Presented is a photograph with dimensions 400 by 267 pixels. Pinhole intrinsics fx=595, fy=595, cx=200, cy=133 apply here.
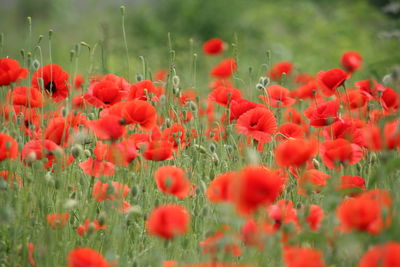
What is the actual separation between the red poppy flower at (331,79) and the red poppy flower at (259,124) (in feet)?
1.47

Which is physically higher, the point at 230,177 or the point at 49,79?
the point at 230,177

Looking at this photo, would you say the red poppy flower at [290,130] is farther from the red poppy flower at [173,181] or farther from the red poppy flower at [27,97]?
the red poppy flower at [27,97]

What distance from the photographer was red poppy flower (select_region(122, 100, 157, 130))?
1.87 m

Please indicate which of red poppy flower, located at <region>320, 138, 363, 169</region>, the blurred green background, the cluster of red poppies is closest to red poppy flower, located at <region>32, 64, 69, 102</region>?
the cluster of red poppies

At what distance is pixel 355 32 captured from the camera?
905 centimetres

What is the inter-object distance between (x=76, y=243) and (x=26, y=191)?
27 cm

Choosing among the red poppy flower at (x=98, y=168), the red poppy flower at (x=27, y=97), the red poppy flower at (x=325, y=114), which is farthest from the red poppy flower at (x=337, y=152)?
the red poppy flower at (x=27, y=97)

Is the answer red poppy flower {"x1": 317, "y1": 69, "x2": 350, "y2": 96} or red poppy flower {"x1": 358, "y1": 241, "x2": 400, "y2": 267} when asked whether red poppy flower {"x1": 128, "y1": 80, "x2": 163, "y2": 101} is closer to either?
red poppy flower {"x1": 317, "y1": 69, "x2": 350, "y2": 96}

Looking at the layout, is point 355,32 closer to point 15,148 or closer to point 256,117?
point 256,117

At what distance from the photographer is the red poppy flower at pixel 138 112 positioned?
6.13 feet

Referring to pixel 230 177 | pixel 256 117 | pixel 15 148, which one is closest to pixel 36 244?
pixel 15 148

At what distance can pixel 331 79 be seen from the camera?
7.73ft

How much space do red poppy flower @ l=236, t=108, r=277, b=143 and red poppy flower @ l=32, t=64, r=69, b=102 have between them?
2.38 feet

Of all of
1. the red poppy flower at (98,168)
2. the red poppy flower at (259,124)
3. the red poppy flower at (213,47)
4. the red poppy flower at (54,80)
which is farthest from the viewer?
the red poppy flower at (213,47)
